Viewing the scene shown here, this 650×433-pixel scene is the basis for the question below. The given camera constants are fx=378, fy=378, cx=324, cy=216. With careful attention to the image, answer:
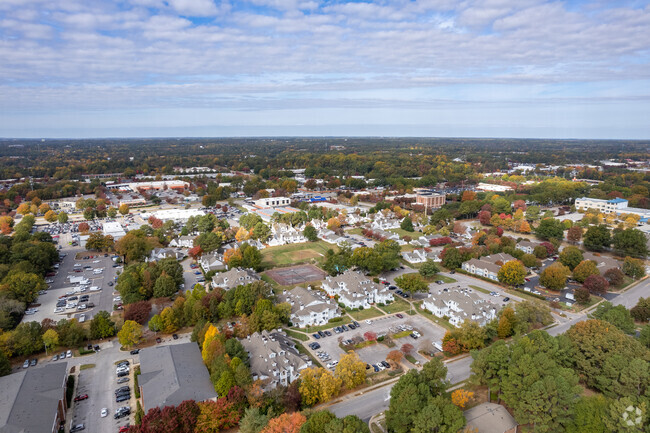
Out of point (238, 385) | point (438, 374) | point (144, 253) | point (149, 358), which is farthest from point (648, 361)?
point (144, 253)

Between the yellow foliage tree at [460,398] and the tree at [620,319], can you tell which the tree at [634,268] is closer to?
the tree at [620,319]

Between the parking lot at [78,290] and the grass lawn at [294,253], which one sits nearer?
the parking lot at [78,290]

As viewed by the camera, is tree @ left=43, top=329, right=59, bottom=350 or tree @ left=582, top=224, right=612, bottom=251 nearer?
tree @ left=43, top=329, right=59, bottom=350

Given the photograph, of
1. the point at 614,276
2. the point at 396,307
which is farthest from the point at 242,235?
the point at 614,276

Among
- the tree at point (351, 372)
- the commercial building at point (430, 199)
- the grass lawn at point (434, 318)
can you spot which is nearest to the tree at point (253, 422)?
the tree at point (351, 372)

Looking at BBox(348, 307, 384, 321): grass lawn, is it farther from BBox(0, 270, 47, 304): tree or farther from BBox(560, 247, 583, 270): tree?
BBox(0, 270, 47, 304): tree

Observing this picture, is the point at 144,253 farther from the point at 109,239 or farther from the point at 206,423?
the point at 206,423

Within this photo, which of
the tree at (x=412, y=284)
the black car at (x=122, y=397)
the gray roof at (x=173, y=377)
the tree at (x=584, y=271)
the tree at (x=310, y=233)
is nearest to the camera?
the gray roof at (x=173, y=377)

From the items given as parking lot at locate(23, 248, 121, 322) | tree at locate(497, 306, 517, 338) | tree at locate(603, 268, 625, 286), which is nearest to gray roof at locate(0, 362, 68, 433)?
parking lot at locate(23, 248, 121, 322)
